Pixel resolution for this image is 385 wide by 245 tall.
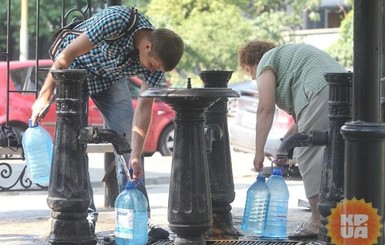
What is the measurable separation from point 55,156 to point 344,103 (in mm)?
1749

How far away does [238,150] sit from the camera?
14.6 meters

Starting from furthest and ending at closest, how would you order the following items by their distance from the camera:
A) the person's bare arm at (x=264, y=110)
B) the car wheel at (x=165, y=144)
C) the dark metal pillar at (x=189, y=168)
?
1. the car wheel at (x=165, y=144)
2. the person's bare arm at (x=264, y=110)
3. the dark metal pillar at (x=189, y=168)

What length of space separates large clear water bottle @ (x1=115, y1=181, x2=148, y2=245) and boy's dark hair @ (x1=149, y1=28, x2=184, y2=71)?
2.55ft

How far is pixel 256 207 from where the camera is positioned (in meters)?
6.14

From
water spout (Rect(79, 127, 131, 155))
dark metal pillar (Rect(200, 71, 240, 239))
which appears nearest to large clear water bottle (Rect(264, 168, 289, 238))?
dark metal pillar (Rect(200, 71, 240, 239))

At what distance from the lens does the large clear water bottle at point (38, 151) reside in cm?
614

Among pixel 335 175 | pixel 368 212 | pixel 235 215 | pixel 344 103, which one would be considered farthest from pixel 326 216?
pixel 235 215

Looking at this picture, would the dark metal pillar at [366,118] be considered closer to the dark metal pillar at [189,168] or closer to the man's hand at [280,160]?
the dark metal pillar at [189,168]

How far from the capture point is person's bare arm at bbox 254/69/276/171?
604 cm

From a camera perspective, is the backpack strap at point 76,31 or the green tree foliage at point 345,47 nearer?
the backpack strap at point 76,31

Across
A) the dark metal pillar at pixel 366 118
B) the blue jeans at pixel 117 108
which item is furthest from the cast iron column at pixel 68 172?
the dark metal pillar at pixel 366 118

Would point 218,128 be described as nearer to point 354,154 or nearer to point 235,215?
point 235,215

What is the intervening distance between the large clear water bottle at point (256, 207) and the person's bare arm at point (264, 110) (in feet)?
0.43

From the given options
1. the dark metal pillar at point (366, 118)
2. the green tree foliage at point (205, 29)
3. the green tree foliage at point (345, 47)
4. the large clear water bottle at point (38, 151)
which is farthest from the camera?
the green tree foliage at point (345, 47)
